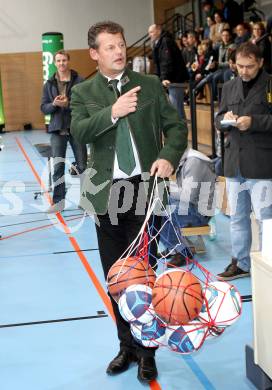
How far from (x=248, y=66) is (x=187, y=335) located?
2.61 m

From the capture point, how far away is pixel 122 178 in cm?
327

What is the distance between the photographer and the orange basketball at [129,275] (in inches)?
111

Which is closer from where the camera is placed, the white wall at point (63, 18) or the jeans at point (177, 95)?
the jeans at point (177, 95)

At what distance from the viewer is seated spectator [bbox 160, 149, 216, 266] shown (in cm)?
560

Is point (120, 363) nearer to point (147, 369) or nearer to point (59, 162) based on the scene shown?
point (147, 369)

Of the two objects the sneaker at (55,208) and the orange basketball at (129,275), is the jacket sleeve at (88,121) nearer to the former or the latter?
the orange basketball at (129,275)

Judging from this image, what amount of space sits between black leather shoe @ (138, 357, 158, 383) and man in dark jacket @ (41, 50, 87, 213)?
455cm

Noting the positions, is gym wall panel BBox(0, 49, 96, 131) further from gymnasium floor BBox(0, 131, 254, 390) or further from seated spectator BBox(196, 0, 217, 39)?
gymnasium floor BBox(0, 131, 254, 390)

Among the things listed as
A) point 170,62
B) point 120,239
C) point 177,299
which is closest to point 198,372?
point 120,239

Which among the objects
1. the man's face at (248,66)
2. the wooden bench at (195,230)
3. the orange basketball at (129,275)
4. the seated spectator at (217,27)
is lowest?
the wooden bench at (195,230)

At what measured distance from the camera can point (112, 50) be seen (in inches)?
121

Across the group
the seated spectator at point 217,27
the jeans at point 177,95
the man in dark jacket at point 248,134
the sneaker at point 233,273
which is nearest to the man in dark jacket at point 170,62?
the jeans at point 177,95

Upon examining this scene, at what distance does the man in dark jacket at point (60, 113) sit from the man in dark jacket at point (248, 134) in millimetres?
3131

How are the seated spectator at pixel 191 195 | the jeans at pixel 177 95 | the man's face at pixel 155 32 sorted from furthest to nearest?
the man's face at pixel 155 32 < the jeans at pixel 177 95 < the seated spectator at pixel 191 195
